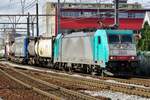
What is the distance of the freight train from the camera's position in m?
28.6

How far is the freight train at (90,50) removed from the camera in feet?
93.7

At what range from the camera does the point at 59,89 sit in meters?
20.6

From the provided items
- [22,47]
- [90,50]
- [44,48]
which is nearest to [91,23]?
[22,47]

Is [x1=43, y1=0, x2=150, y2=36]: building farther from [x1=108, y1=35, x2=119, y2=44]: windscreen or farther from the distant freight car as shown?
[x1=108, y1=35, x2=119, y2=44]: windscreen

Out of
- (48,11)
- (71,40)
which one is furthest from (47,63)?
(48,11)

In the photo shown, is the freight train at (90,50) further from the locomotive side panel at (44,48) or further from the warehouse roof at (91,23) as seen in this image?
the warehouse roof at (91,23)

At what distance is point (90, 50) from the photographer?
31.1 meters

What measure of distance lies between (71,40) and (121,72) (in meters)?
8.10

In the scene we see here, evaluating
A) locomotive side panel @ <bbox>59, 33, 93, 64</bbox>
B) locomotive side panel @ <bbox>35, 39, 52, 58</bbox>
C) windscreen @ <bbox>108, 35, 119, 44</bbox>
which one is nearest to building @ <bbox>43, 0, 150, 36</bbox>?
locomotive side panel @ <bbox>35, 39, 52, 58</bbox>

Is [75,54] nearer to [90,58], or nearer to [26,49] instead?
[90,58]

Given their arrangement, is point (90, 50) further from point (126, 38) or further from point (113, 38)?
point (126, 38)

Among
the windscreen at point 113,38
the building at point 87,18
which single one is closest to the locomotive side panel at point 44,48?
the windscreen at point 113,38

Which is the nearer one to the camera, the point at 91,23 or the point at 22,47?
the point at 22,47

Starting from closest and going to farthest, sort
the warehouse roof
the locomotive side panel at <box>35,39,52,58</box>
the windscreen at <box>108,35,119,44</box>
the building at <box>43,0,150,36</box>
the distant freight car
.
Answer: the windscreen at <box>108,35,119,44</box> < the locomotive side panel at <box>35,39,52,58</box> < the distant freight car < the warehouse roof < the building at <box>43,0,150,36</box>
